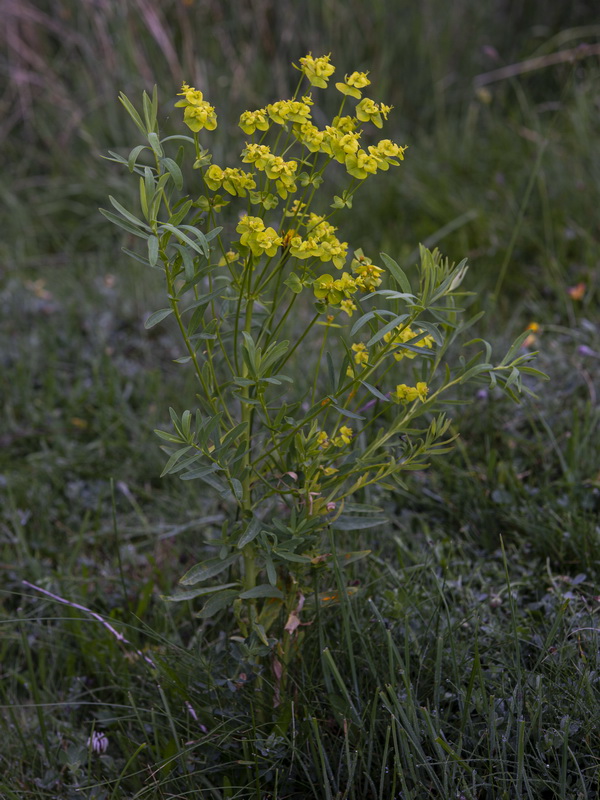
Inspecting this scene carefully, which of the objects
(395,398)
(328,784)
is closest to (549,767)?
(328,784)

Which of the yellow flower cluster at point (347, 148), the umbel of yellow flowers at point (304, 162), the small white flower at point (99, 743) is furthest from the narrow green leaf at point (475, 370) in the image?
the small white flower at point (99, 743)

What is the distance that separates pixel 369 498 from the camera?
6.13ft

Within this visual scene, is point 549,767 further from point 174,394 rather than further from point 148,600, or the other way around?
point 174,394

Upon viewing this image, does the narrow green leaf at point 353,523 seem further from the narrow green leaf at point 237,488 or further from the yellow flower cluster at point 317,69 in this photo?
the yellow flower cluster at point 317,69

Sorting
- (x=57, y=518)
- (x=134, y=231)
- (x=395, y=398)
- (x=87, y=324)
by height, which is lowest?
(x=57, y=518)

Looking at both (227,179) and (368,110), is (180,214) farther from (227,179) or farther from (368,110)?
(368,110)

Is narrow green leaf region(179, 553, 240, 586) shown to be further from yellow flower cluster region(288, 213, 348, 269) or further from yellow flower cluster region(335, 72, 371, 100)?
yellow flower cluster region(335, 72, 371, 100)

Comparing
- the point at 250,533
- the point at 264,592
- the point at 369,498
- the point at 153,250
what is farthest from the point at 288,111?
the point at 369,498

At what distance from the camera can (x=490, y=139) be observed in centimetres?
374

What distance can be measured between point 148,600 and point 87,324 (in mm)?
1351

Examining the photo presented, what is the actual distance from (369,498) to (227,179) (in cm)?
89

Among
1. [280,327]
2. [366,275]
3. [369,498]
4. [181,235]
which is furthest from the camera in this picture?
[369,498]

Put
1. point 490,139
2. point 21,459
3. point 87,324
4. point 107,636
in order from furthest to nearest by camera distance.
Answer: point 490,139, point 87,324, point 21,459, point 107,636

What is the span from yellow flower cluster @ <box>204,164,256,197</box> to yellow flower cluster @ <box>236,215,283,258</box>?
6 cm
